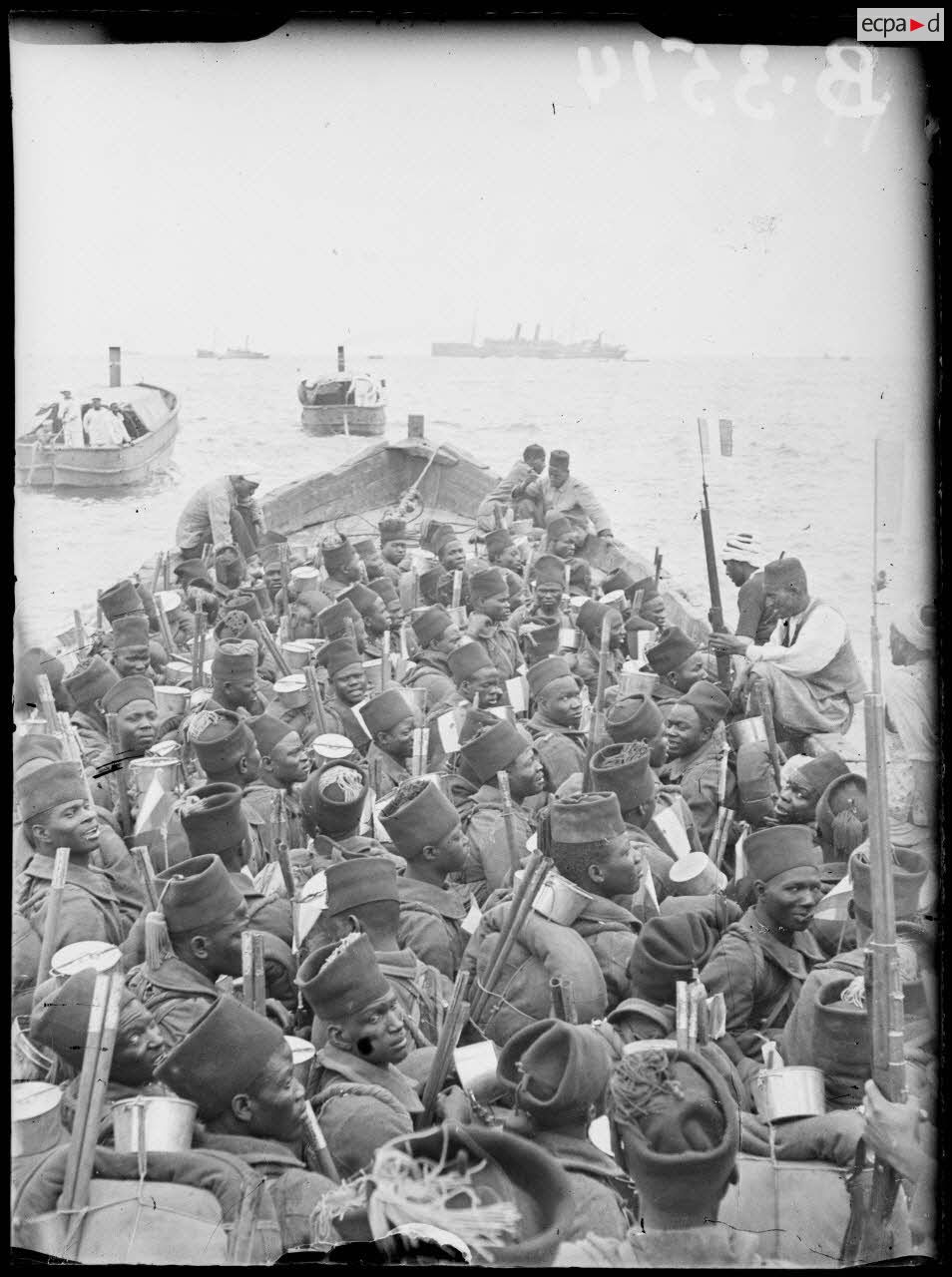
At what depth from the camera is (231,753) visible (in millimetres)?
7109

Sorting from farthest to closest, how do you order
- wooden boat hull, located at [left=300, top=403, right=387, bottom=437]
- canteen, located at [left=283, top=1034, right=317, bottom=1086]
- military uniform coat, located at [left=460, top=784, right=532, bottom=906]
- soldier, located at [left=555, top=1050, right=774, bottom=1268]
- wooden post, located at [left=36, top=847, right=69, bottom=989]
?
wooden boat hull, located at [left=300, top=403, right=387, bottom=437]
military uniform coat, located at [left=460, top=784, right=532, bottom=906]
wooden post, located at [left=36, top=847, right=69, bottom=989]
canteen, located at [left=283, top=1034, right=317, bottom=1086]
soldier, located at [left=555, top=1050, right=774, bottom=1268]

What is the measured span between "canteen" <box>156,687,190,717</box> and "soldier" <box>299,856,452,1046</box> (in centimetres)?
92

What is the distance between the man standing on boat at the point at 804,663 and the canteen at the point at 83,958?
2763mm

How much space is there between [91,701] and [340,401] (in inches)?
61.6

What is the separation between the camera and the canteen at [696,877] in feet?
23.1

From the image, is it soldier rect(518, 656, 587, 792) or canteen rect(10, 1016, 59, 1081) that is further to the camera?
soldier rect(518, 656, 587, 792)

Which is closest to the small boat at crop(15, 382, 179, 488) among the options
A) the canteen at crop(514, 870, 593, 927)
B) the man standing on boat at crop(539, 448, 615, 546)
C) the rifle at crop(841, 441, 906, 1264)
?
the man standing on boat at crop(539, 448, 615, 546)

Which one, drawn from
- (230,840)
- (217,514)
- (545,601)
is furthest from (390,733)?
(217,514)

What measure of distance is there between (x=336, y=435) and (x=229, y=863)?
177 centimetres

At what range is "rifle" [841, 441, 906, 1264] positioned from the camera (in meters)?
6.61

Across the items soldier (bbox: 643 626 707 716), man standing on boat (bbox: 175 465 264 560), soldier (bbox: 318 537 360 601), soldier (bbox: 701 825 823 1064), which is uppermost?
man standing on boat (bbox: 175 465 264 560)

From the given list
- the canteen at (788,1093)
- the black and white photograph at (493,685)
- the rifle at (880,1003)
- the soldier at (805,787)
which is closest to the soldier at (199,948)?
the black and white photograph at (493,685)

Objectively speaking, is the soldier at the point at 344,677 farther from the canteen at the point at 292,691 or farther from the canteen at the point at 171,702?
the canteen at the point at 171,702

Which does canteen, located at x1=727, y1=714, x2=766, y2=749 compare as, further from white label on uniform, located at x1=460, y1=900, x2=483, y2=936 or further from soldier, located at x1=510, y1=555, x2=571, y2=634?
white label on uniform, located at x1=460, y1=900, x2=483, y2=936
